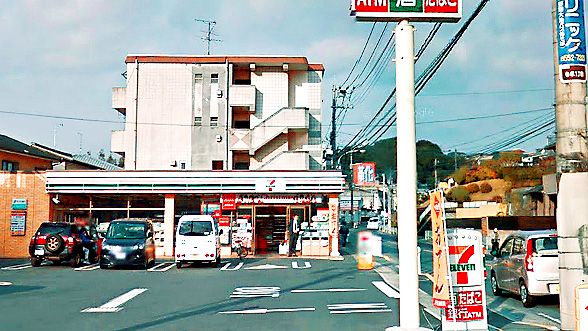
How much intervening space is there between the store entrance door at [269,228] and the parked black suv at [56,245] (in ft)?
31.5

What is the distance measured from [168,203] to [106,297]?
1642cm

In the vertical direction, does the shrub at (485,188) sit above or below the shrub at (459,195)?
above

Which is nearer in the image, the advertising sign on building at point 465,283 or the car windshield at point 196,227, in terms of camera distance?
the advertising sign on building at point 465,283

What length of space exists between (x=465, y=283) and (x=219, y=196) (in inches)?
938

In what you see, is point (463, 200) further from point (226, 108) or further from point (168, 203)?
point (168, 203)

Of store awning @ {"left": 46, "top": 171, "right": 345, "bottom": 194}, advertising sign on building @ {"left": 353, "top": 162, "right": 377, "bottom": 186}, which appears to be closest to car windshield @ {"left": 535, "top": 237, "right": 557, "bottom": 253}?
store awning @ {"left": 46, "top": 171, "right": 345, "bottom": 194}

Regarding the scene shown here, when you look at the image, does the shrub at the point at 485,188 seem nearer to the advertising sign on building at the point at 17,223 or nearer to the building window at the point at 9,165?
the building window at the point at 9,165

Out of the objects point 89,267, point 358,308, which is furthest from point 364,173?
Answer: point 358,308

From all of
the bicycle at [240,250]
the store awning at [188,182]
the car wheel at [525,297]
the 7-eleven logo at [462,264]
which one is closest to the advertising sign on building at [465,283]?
the 7-eleven logo at [462,264]

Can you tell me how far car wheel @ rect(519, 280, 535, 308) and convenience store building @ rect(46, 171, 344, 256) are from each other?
17329mm

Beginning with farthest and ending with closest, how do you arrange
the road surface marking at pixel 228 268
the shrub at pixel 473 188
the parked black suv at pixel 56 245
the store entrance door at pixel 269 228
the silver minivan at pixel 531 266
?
the shrub at pixel 473 188 < the store entrance door at pixel 269 228 < the parked black suv at pixel 56 245 < the road surface marking at pixel 228 268 < the silver minivan at pixel 531 266

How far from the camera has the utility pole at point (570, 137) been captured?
961 cm

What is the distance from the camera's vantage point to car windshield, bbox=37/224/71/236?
84.9ft

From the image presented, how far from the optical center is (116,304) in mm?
14914
